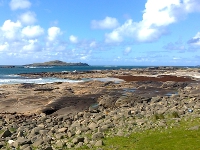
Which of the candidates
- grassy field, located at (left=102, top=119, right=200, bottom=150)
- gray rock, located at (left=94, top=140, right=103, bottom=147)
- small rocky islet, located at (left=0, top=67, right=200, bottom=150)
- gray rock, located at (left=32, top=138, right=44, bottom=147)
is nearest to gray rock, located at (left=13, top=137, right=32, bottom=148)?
small rocky islet, located at (left=0, top=67, right=200, bottom=150)

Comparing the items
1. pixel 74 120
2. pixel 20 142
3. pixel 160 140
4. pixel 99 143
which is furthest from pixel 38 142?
pixel 74 120

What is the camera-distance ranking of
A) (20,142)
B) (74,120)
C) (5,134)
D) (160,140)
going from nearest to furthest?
(160,140) < (20,142) < (5,134) < (74,120)

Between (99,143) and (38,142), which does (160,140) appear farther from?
(38,142)

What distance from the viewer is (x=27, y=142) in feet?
68.3

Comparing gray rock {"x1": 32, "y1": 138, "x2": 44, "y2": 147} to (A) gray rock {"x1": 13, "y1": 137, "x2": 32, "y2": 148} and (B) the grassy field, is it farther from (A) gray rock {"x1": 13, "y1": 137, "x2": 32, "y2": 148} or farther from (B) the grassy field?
(B) the grassy field

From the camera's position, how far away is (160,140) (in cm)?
1742

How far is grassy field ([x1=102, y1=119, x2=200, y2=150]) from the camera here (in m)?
16.0

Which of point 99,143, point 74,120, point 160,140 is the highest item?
point 160,140

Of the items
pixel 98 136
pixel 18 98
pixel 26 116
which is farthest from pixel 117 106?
pixel 98 136

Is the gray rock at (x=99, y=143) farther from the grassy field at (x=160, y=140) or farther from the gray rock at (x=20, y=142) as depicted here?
the gray rock at (x=20, y=142)

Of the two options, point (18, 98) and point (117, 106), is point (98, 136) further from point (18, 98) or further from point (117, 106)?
point (18, 98)

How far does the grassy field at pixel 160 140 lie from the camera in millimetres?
15992

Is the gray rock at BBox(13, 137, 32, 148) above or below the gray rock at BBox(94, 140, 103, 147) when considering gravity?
below

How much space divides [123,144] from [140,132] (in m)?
3.18
